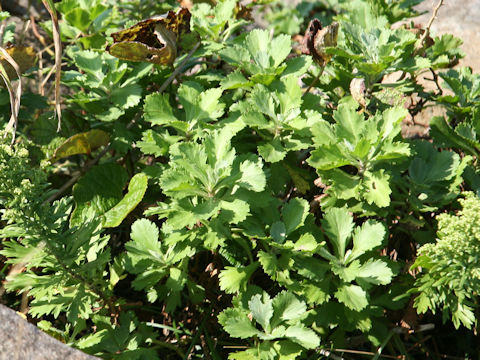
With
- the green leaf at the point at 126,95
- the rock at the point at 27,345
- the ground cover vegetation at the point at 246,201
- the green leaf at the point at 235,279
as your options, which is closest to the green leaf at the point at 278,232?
the ground cover vegetation at the point at 246,201

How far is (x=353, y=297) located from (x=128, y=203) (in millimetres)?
955

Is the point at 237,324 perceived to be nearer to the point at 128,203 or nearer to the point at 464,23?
the point at 128,203

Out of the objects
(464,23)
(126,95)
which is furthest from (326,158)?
(464,23)

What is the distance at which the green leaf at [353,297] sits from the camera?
1721 millimetres

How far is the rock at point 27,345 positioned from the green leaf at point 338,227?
0.91m

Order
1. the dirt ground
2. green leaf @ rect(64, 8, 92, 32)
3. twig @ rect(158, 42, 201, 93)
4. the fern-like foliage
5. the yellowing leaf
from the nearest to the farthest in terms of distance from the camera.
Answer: the fern-like foliage < the yellowing leaf < twig @ rect(158, 42, 201, 93) < green leaf @ rect(64, 8, 92, 32) < the dirt ground

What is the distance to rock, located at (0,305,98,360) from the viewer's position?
4.85 ft

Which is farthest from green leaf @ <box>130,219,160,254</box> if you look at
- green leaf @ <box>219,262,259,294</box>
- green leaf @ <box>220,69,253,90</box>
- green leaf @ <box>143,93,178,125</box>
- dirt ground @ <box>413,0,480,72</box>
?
dirt ground @ <box>413,0,480,72</box>

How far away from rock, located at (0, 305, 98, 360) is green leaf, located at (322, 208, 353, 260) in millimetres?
910

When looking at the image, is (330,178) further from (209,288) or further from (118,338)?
(118,338)

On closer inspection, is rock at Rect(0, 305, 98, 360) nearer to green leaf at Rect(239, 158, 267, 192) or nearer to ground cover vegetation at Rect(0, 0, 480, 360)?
ground cover vegetation at Rect(0, 0, 480, 360)

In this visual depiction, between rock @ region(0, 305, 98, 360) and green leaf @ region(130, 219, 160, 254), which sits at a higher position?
rock @ region(0, 305, 98, 360)

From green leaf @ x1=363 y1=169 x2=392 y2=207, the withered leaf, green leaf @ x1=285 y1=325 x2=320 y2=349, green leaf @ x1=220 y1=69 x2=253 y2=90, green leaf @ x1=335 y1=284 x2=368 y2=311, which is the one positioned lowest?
green leaf @ x1=285 y1=325 x2=320 y2=349

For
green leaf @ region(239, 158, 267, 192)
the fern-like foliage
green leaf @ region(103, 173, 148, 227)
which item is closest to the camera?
the fern-like foliage
